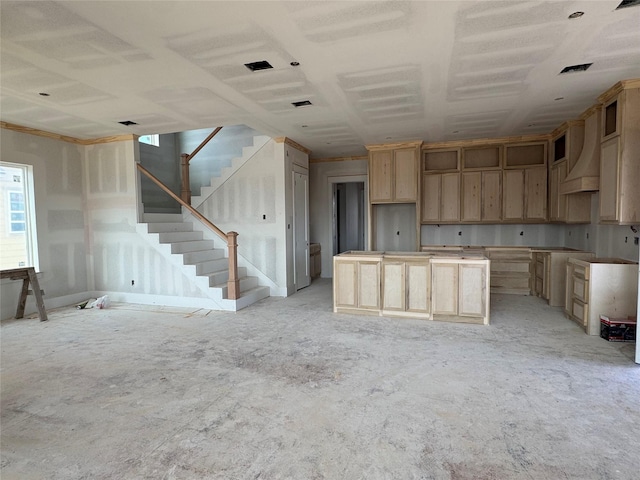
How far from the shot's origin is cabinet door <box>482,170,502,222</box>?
6535 millimetres

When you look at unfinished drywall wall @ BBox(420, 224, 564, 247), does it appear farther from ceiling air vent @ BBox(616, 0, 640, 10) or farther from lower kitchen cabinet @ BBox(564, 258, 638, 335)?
ceiling air vent @ BBox(616, 0, 640, 10)

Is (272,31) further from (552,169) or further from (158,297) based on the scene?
(552,169)

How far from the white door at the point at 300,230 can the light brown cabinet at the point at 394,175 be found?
1.36 metres

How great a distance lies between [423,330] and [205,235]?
455cm

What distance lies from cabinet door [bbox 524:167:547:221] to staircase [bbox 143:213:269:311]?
16.6 feet

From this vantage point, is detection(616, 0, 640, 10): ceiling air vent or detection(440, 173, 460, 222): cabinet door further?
detection(440, 173, 460, 222): cabinet door

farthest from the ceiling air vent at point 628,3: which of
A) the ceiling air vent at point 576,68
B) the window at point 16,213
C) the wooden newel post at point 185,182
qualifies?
the window at point 16,213

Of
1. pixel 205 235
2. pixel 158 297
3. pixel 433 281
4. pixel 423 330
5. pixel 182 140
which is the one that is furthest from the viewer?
pixel 182 140

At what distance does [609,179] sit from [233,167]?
5.73 m

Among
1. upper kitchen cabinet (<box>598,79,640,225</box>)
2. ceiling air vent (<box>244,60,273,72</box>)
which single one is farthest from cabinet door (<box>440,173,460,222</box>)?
ceiling air vent (<box>244,60,273,72</box>)

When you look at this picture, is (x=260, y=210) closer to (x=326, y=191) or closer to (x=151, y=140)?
(x=326, y=191)

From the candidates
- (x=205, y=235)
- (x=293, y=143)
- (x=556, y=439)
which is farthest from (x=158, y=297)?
(x=556, y=439)

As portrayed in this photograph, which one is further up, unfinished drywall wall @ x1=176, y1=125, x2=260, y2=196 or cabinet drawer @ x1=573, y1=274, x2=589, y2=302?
unfinished drywall wall @ x1=176, y1=125, x2=260, y2=196

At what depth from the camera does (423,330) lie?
169 inches
